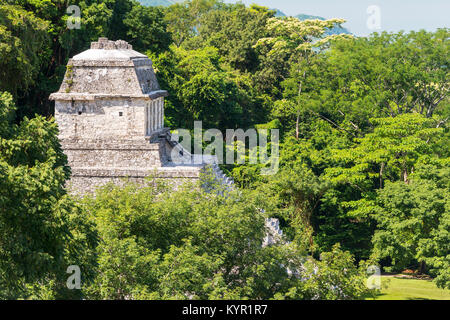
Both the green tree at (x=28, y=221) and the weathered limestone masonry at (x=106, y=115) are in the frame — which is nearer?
the green tree at (x=28, y=221)

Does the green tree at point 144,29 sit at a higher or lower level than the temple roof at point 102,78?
higher

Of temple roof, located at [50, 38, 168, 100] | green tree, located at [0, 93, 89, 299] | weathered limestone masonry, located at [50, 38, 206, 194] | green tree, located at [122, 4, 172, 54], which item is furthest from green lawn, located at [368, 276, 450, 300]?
green tree, located at [122, 4, 172, 54]

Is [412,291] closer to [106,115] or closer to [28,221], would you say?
[106,115]

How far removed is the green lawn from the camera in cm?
2681

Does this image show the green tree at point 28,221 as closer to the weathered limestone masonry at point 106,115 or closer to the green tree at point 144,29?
the weathered limestone masonry at point 106,115

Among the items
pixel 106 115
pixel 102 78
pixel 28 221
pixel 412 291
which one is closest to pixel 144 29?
pixel 102 78

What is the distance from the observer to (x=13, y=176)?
1487 centimetres

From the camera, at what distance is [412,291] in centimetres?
2850

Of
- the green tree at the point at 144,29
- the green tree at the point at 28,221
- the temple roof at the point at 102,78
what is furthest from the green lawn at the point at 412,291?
the green tree at the point at 144,29

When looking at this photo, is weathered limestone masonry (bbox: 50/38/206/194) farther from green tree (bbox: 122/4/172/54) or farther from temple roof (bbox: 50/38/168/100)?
green tree (bbox: 122/4/172/54)

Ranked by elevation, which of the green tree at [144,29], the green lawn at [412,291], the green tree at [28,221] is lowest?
the green lawn at [412,291]

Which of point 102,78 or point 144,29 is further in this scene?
point 144,29

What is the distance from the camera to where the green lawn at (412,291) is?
26.8 metres
